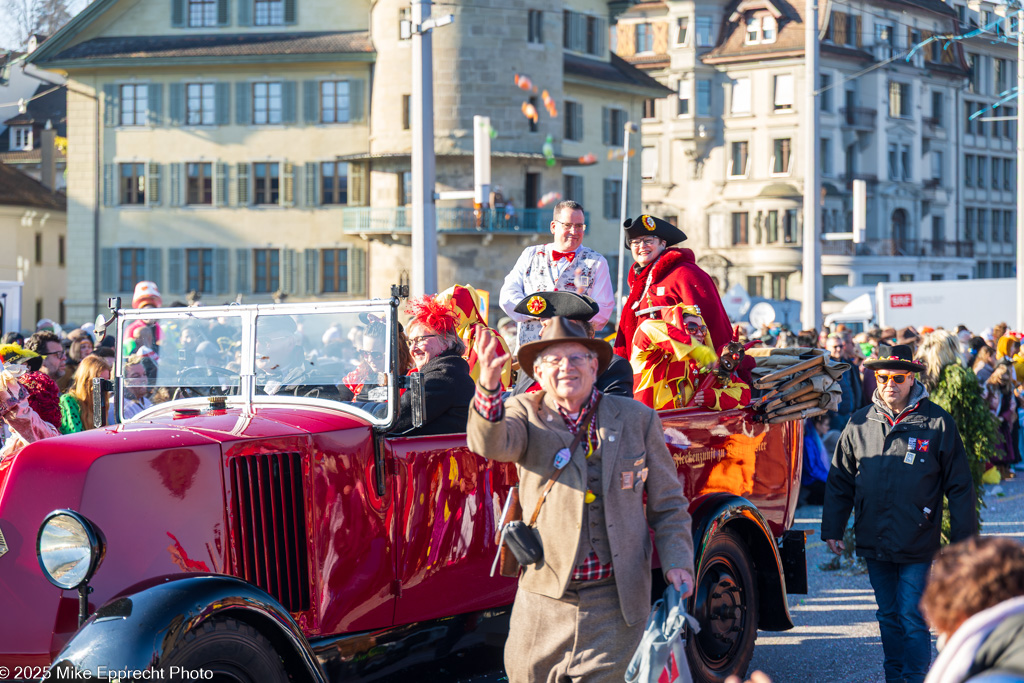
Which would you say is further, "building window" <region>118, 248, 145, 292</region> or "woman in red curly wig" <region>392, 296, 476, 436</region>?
"building window" <region>118, 248, 145, 292</region>

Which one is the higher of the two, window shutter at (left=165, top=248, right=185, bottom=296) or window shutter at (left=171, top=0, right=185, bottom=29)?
window shutter at (left=171, top=0, right=185, bottom=29)

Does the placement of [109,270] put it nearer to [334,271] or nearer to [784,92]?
[334,271]

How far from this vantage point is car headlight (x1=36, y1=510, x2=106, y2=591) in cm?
430

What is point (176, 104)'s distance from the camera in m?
46.6

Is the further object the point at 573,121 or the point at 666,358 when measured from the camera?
the point at 573,121

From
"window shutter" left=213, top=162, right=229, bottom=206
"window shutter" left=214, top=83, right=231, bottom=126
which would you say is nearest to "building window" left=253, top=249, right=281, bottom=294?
"window shutter" left=213, top=162, right=229, bottom=206

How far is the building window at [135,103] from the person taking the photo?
46656 millimetres

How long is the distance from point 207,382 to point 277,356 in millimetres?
391

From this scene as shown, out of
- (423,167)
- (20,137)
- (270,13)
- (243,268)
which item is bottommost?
(423,167)

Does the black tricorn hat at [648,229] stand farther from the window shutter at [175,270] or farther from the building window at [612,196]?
the building window at [612,196]

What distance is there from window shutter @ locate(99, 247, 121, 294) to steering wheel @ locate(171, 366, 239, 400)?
43.1 m

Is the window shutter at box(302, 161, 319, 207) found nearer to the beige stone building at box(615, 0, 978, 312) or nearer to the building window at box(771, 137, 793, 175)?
the beige stone building at box(615, 0, 978, 312)

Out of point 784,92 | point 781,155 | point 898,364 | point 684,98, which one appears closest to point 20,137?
point 684,98

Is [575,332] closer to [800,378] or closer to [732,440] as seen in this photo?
[732,440]
